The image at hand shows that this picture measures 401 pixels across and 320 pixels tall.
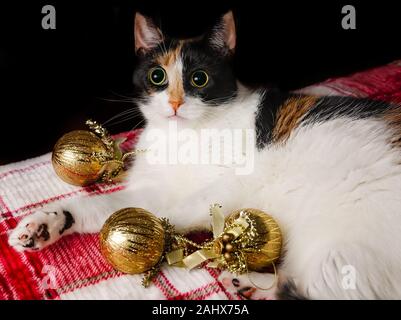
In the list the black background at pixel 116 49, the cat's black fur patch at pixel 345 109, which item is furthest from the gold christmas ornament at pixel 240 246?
the black background at pixel 116 49

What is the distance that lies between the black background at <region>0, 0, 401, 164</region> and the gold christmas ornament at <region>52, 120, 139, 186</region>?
0.44 metres

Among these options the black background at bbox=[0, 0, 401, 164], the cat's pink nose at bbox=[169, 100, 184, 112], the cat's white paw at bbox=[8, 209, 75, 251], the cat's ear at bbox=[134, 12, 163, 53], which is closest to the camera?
the cat's white paw at bbox=[8, 209, 75, 251]

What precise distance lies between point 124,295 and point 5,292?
25 cm

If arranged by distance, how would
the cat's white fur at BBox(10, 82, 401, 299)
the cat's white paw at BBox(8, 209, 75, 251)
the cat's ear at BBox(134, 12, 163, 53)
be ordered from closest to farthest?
1. the cat's white fur at BBox(10, 82, 401, 299)
2. the cat's white paw at BBox(8, 209, 75, 251)
3. the cat's ear at BBox(134, 12, 163, 53)

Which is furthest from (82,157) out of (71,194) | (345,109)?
(345,109)

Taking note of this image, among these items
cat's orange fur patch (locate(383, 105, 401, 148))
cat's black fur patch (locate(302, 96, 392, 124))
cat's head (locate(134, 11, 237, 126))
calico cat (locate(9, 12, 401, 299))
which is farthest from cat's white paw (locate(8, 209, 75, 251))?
cat's orange fur patch (locate(383, 105, 401, 148))

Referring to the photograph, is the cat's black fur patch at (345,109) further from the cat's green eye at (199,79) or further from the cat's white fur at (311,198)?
the cat's green eye at (199,79)

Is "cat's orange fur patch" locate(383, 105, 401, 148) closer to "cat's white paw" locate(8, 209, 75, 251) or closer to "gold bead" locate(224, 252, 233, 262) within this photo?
"gold bead" locate(224, 252, 233, 262)

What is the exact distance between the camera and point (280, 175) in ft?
3.48

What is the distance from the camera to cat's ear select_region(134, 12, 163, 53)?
1171 millimetres

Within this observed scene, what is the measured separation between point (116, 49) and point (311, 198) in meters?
1.08

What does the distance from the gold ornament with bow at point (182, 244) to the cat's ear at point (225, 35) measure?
52cm

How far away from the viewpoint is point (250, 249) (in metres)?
0.85

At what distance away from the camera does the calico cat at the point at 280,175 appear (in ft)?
2.69
